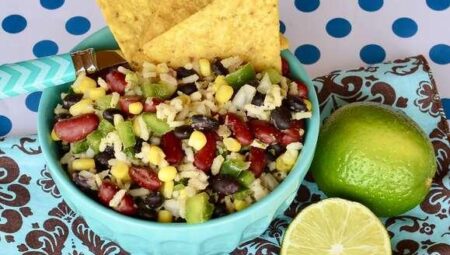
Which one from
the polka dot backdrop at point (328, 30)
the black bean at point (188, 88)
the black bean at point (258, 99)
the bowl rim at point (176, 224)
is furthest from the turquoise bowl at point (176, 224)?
the polka dot backdrop at point (328, 30)

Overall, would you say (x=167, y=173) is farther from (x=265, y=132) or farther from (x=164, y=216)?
(x=265, y=132)

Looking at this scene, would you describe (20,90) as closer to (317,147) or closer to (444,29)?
(317,147)

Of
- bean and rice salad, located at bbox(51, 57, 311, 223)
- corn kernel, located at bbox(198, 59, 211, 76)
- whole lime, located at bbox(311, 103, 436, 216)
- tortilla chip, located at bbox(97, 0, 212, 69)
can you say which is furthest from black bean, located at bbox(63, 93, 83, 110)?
whole lime, located at bbox(311, 103, 436, 216)

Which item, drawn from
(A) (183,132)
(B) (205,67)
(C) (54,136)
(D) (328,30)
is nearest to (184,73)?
(B) (205,67)

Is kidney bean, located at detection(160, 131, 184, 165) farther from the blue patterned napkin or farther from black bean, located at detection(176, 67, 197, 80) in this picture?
the blue patterned napkin

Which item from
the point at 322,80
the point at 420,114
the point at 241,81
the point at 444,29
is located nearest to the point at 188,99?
the point at 241,81

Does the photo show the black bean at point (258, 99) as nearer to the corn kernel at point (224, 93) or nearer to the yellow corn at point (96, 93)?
the corn kernel at point (224, 93)
